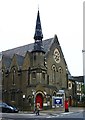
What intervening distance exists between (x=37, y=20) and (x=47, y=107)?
1668 centimetres

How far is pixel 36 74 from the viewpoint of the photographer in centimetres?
5247

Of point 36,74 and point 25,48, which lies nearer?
point 36,74

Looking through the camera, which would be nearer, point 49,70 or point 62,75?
point 49,70

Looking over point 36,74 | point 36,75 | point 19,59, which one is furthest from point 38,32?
point 36,75

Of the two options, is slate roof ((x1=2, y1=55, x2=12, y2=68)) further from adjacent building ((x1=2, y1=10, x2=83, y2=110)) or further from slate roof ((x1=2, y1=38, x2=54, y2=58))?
slate roof ((x1=2, y1=38, x2=54, y2=58))

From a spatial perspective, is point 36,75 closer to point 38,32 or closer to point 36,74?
point 36,74

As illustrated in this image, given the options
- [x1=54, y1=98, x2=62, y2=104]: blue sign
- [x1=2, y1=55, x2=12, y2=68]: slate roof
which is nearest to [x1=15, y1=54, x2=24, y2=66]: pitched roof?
[x1=2, y1=55, x2=12, y2=68]: slate roof

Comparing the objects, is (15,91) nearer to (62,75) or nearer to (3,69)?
(3,69)

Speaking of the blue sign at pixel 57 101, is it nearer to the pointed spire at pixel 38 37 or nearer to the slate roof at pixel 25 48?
the pointed spire at pixel 38 37

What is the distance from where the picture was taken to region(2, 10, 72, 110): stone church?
5253cm

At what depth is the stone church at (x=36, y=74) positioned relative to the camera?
52531 millimetres

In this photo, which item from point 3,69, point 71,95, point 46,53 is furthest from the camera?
point 71,95

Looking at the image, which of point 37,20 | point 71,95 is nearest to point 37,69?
point 37,20

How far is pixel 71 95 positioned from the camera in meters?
66.1
